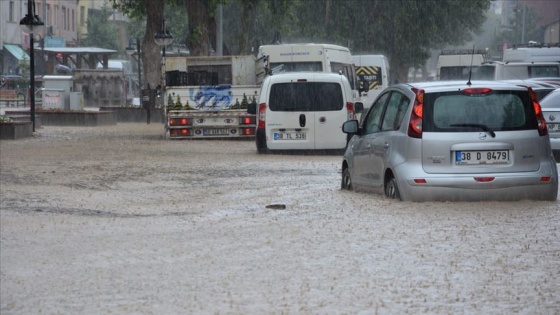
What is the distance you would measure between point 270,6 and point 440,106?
35903mm

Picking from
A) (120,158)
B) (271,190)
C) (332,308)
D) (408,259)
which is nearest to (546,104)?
(120,158)

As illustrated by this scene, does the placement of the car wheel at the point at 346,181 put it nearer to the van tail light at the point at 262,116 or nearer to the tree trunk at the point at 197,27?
the van tail light at the point at 262,116

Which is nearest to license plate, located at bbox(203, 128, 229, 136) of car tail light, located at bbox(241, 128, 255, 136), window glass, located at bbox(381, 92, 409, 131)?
car tail light, located at bbox(241, 128, 255, 136)

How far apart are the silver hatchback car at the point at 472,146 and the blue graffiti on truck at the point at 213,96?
18598 millimetres

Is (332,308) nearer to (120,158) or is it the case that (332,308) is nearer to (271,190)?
(271,190)

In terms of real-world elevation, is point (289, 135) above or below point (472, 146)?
below

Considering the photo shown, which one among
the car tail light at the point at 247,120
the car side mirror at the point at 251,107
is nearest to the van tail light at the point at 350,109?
the car side mirror at the point at 251,107

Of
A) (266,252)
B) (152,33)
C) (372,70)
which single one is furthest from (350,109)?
(372,70)

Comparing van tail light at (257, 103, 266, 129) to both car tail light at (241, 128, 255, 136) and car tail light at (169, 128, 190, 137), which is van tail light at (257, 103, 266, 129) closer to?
car tail light at (241, 128, 255, 136)

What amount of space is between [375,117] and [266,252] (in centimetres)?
517

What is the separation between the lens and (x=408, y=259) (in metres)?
9.79

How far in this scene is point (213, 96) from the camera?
32.0 metres

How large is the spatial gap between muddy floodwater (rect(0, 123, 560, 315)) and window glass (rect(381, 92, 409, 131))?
31.7 inches

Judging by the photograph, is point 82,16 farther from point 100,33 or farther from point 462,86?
point 462,86
